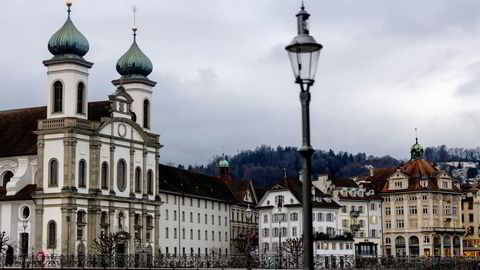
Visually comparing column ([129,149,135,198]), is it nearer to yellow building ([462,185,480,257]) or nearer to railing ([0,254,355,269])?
railing ([0,254,355,269])

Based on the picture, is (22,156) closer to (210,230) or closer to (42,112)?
(42,112)

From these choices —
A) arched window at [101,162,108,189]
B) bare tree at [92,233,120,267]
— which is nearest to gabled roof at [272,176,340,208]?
arched window at [101,162,108,189]

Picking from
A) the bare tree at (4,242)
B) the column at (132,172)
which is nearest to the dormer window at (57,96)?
the column at (132,172)

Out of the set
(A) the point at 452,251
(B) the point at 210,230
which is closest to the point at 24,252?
(B) the point at 210,230

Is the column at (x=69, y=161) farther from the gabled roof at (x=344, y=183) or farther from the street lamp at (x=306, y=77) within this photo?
the street lamp at (x=306, y=77)

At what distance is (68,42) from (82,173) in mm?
12126

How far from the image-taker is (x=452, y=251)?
133250mm

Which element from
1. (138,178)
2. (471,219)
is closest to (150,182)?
(138,178)

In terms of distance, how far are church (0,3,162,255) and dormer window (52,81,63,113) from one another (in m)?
0.09

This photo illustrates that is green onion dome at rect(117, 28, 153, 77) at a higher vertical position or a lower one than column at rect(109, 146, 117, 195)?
higher

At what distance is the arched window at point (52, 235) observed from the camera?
80.2 m

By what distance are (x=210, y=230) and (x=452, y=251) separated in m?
39.1

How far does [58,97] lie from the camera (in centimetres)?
8362

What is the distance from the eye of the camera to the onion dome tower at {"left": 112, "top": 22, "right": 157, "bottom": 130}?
95625mm
